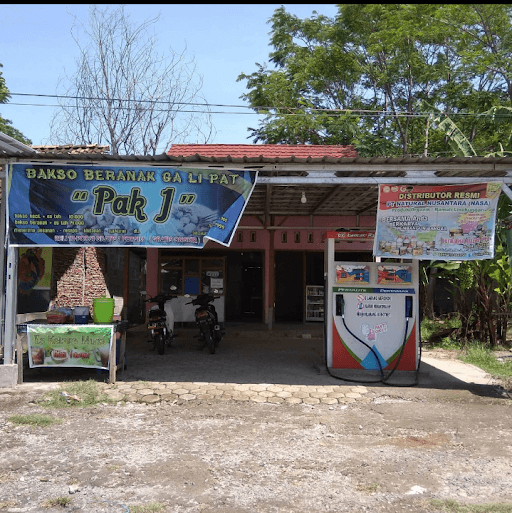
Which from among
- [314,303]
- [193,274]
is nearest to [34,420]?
[193,274]

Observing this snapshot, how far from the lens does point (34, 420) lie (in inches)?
237

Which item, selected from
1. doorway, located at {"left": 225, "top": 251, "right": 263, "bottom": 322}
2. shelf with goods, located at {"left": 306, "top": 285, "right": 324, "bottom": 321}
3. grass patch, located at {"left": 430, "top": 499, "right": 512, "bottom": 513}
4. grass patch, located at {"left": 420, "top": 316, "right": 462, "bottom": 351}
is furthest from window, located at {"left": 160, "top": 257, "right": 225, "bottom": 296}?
grass patch, located at {"left": 430, "top": 499, "right": 512, "bottom": 513}

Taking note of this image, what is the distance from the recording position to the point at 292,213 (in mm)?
14156

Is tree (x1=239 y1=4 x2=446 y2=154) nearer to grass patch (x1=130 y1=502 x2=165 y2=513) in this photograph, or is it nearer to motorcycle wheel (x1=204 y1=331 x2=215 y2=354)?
motorcycle wheel (x1=204 y1=331 x2=215 y2=354)

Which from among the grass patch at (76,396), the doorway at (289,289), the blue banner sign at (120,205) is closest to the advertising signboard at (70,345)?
the grass patch at (76,396)

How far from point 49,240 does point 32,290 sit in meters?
4.67

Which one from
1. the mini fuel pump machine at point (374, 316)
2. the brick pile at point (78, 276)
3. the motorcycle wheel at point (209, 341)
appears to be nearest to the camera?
the mini fuel pump machine at point (374, 316)

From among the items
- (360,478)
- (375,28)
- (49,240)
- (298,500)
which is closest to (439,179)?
(360,478)

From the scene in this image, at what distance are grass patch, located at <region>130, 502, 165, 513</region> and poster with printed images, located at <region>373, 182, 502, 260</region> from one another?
5173 millimetres

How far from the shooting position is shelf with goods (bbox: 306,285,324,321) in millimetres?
15719

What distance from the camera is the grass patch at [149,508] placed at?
382 centimetres

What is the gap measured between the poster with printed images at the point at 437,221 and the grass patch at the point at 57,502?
553cm

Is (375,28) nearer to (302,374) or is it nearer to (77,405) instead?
(302,374)

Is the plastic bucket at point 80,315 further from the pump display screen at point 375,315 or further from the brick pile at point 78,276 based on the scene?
the brick pile at point 78,276
